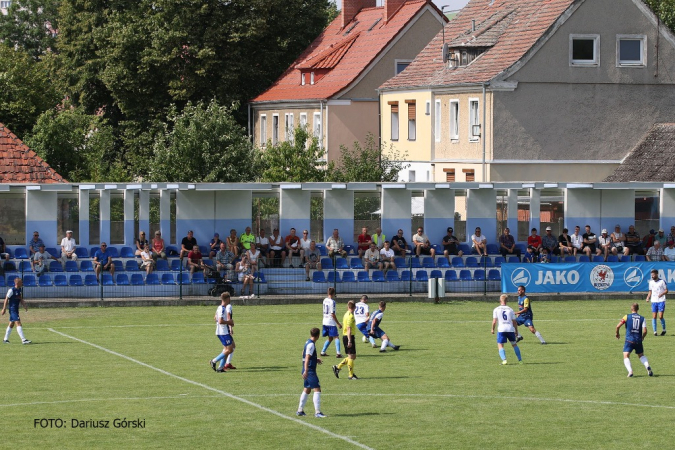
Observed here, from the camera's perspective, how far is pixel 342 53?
2921 inches

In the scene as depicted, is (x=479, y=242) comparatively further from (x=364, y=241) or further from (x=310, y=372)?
(x=310, y=372)

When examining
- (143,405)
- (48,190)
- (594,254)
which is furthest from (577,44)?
(143,405)

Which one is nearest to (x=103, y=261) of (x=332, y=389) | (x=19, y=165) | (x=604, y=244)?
(x=19, y=165)

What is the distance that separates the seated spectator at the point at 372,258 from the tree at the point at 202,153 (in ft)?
63.2

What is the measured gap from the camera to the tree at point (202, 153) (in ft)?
194

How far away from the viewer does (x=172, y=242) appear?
42125 millimetres

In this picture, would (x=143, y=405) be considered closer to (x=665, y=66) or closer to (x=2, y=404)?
(x=2, y=404)

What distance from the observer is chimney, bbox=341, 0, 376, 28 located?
7838 cm

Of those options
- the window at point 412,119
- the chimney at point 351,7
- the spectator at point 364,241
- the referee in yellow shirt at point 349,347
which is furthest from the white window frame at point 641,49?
the referee in yellow shirt at point 349,347

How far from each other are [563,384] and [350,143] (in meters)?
46.3

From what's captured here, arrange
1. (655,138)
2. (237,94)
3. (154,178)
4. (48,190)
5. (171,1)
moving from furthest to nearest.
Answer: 1. (237,94)
2. (171,1)
3. (154,178)
4. (655,138)
5. (48,190)

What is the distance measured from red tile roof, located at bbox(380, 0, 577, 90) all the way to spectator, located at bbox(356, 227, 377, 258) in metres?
16.1

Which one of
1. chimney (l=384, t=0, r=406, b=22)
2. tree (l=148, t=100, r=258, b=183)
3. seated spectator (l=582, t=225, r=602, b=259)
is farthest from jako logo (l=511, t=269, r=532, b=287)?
chimney (l=384, t=0, r=406, b=22)

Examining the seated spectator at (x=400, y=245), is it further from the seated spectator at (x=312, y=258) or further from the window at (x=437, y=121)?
the window at (x=437, y=121)
